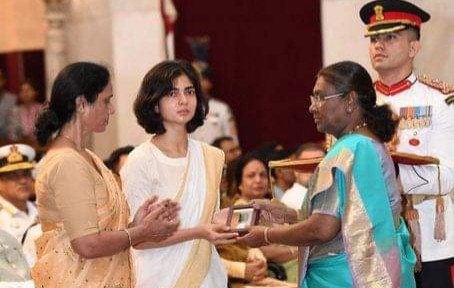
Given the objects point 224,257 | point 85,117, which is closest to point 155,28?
point 224,257

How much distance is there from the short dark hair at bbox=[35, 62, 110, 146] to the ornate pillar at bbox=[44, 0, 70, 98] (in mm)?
6873

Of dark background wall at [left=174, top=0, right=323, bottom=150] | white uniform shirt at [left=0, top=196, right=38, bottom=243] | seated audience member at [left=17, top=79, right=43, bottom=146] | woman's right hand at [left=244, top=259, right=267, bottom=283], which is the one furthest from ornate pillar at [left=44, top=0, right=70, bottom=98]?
woman's right hand at [left=244, top=259, right=267, bottom=283]

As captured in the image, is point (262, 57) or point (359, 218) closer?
point (359, 218)

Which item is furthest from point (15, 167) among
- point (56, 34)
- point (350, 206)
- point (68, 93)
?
point (350, 206)

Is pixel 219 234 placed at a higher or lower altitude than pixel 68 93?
lower

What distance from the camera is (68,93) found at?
5.38 m

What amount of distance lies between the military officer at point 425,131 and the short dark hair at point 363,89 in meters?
0.79

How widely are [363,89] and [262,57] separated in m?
6.00

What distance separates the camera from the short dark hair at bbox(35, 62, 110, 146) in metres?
5.38

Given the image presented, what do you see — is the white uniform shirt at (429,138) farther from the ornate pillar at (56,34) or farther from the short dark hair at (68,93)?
the ornate pillar at (56,34)

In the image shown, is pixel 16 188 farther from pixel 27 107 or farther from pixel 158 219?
pixel 27 107

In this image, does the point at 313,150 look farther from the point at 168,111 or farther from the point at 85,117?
the point at 85,117

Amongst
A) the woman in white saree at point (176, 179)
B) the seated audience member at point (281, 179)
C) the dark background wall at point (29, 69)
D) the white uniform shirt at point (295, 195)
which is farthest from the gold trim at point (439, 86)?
the dark background wall at point (29, 69)

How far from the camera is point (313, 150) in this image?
892cm
